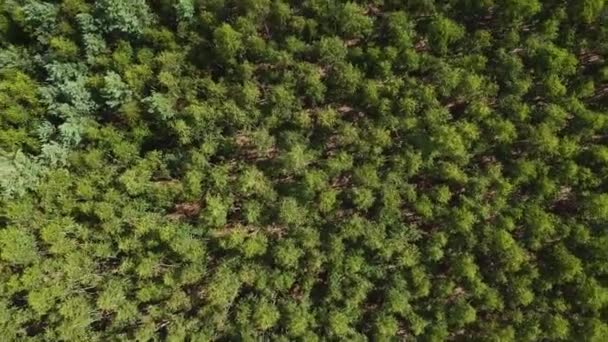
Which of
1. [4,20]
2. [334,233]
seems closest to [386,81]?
[334,233]

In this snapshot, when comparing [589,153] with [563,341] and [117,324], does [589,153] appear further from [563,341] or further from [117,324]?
[117,324]

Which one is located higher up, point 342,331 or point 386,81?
point 386,81

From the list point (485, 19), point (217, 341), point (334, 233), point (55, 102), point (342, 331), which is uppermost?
point (485, 19)

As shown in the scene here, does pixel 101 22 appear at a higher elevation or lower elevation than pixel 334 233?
higher

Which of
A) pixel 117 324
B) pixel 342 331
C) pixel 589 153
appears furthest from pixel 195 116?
pixel 589 153

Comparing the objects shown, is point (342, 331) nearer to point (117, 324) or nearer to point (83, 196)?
point (117, 324)

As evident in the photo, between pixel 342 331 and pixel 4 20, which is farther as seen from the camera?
pixel 4 20
